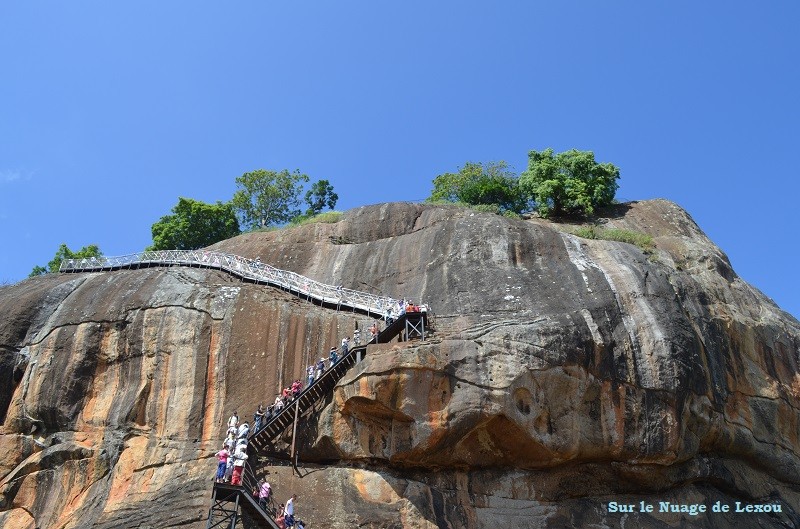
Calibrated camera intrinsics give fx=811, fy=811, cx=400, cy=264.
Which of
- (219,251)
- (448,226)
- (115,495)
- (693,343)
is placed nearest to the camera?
(115,495)

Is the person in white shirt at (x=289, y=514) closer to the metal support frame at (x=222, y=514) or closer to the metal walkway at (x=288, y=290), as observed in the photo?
the metal walkway at (x=288, y=290)

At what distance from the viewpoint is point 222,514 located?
70.7ft

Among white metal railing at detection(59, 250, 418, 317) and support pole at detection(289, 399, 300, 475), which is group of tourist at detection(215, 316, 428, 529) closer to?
support pole at detection(289, 399, 300, 475)

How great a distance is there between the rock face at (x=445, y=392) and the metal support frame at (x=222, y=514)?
1.68 ft

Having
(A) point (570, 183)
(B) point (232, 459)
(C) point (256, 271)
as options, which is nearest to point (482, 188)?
(A) point (570, 183)

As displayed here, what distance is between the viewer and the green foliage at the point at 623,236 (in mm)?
32281

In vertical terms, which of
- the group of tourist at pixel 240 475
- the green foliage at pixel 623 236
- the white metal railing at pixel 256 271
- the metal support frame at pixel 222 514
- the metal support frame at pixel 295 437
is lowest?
the metal support frame at pixel 222 514

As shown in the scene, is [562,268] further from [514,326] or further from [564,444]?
[564,444]

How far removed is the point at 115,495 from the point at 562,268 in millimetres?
16570

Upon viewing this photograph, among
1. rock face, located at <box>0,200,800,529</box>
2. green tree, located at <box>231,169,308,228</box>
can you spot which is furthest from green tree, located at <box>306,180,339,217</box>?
rock face, located at <box>0,200,800,529</box>

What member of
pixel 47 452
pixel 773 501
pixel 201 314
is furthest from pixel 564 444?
pixel 47 452

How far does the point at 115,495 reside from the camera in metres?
23.7

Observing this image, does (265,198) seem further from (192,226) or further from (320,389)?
(320,389)

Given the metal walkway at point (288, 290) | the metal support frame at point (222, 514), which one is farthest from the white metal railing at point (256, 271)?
the metal support frame at point (222, 514)
